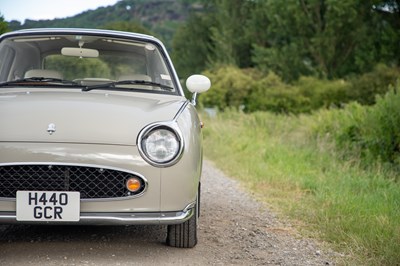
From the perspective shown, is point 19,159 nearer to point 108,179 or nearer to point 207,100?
point 108,179

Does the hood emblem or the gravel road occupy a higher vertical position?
the hood emblem

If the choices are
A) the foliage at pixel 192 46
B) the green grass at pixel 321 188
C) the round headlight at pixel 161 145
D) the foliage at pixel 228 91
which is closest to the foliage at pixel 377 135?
the green grass at pixel 321 188

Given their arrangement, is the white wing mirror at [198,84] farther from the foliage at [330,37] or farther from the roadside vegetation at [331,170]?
the foliage at [330,37]

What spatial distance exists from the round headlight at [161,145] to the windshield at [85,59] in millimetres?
1090

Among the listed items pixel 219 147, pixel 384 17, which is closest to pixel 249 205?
pixel 219 147

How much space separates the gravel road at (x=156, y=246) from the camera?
12.9 feet

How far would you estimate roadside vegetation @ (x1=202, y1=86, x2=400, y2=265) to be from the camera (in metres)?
4.81

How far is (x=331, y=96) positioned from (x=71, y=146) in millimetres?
Result: 26906

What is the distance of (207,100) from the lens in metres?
30.3

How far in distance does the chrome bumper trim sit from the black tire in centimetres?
32

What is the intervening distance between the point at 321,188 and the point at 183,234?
10.7 ft

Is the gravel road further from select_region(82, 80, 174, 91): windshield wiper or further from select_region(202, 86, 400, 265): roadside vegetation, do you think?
select_region(82, 80, 174, 91): windshield wiper

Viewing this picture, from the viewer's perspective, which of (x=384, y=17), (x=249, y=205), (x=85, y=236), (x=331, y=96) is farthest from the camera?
(x=384, y=17)

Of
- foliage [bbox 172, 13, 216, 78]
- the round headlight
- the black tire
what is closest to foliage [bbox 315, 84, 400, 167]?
the black tire
